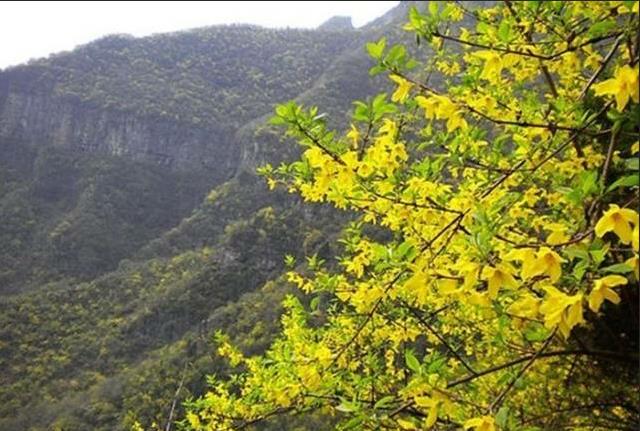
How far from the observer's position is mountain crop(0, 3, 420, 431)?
37.8 m

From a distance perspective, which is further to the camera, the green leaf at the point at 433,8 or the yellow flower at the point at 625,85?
the green leaf at the point at 433,8

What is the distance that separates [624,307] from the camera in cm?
379

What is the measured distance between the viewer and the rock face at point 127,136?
81.4 metres

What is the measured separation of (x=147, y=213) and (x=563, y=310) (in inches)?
2956

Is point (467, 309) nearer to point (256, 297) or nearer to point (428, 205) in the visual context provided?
point (428, 205)

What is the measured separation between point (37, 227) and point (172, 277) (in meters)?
24.9

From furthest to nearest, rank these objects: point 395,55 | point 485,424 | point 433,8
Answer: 1. point 433,8
2. point 395,55
3. point 485,424

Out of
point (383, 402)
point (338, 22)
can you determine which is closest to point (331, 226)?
point (383, 402)

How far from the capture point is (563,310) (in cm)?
151

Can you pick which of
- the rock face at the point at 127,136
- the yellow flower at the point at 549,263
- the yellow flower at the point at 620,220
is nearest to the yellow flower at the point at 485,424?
the yellow flower at the point at 549,263

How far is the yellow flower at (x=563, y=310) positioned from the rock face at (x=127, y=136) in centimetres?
7969

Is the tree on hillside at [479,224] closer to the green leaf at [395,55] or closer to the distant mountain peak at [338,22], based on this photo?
the green leaf at [395,55]

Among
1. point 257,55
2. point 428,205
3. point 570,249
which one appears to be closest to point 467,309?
point 428,205

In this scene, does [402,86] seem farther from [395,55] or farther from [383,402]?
[383,402]
